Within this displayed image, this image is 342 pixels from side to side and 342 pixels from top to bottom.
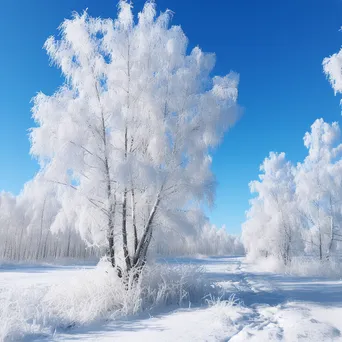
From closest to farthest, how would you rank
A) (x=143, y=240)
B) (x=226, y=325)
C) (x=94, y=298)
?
(x=226, y=325), (x=94, y=298), (x=143, y=240)

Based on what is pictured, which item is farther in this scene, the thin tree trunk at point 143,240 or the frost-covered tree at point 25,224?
the frost-covered tree at point 25,224

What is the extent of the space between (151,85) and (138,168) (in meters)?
2.69

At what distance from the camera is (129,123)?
805 centimetres

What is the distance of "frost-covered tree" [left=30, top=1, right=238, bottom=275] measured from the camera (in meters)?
7.93

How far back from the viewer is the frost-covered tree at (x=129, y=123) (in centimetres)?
793

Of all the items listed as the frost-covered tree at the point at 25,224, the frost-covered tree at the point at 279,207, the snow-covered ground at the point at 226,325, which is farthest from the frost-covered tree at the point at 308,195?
the frost-covered tree at the point at 25,224

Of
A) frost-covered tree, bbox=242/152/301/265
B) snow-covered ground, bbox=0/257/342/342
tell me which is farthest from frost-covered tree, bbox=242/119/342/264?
snow-covered ground, bbox=0/257/342/342

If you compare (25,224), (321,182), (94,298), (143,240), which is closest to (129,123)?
(143,240)

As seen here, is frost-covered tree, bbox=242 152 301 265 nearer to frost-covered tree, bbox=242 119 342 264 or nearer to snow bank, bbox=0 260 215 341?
frost-covered tree, bbox=242 119 342 264

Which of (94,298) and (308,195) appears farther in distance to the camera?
(308,195)

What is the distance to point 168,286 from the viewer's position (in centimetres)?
763

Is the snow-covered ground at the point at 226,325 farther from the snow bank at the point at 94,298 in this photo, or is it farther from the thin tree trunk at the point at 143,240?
the thin tree trunk at the point at 143,240

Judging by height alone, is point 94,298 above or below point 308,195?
below

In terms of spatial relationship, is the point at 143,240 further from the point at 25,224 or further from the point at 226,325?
the point at 25,224
